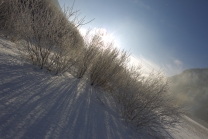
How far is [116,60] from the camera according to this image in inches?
124

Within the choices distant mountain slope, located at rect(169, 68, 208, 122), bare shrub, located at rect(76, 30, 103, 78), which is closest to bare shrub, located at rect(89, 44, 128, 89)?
bare shrub, located at rect(76, 30, 103, 78)

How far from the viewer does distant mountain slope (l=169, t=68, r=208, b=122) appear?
70.8ft

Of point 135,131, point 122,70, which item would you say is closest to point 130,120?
point 135,131

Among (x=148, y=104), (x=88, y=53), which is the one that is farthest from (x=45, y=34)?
(x=148, y=104)

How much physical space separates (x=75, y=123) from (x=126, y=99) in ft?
4.48

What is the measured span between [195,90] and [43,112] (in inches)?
1344

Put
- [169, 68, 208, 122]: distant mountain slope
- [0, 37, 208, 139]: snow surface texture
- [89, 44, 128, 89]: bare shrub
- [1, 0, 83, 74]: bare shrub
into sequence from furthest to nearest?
[169, 68, 208, 122]: distant mountain slope → [89, 44, 128, 89]: bare shrub → [1, 0, 83, 74]: bare shrub → [0, 37, 208, 139]: snow surface texture

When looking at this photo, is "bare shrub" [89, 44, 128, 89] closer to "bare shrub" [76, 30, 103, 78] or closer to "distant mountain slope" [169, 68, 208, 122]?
"bare shrub" [76, 30, 103, 78]

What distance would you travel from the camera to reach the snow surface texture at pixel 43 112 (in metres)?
1.05

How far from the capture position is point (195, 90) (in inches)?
1080

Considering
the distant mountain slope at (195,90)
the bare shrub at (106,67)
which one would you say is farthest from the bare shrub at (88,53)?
the distant mountain slope at (195,90)

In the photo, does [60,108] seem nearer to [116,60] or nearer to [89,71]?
[89,71]

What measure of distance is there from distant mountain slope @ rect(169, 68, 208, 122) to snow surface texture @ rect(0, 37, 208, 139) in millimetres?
15571

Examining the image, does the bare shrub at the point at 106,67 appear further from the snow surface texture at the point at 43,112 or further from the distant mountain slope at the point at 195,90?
the distant mountain slope at the point at 195,90
